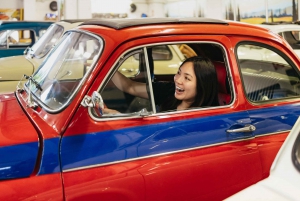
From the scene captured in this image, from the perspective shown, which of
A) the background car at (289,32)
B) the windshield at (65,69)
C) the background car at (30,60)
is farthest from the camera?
the background car at (289,32)

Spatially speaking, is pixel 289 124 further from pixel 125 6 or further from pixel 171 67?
pixel 125 6

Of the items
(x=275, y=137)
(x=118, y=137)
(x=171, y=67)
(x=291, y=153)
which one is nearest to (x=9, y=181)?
(x=118, y=137)

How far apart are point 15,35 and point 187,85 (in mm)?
6912

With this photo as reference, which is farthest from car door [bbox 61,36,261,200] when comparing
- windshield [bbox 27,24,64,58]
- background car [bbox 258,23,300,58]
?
background car [bbox 258,23,300,58]

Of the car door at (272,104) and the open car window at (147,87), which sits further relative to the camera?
the car door at (272,104)

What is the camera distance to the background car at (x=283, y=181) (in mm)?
1568

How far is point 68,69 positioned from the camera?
275 cm

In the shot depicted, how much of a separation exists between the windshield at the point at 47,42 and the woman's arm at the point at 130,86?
3.70 m

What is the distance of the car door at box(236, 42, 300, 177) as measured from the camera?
276cm

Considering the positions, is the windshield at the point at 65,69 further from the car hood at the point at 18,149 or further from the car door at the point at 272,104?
the car door at the point at 272,104

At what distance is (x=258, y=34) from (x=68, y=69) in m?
1.43

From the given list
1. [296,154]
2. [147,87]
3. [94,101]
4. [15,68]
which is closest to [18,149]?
[94,101]

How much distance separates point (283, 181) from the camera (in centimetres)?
164

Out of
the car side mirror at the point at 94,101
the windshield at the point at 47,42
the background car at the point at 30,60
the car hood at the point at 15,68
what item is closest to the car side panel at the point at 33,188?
the car side mirror at the point at 94,101
